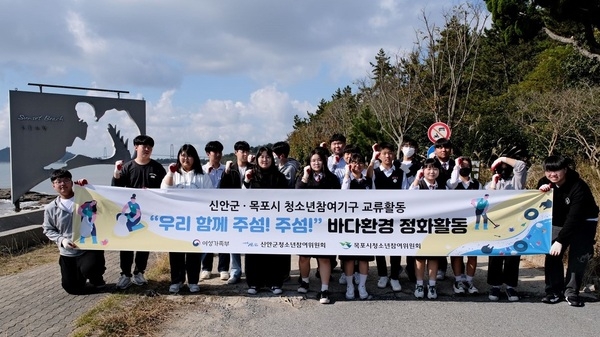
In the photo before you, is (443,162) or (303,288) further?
(443,162)

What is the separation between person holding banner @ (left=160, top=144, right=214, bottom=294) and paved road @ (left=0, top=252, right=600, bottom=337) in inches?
11.0

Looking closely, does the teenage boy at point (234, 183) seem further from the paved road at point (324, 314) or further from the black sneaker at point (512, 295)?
the black sneaker at point (512, 295)

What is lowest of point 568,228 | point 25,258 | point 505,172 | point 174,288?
point 25,258

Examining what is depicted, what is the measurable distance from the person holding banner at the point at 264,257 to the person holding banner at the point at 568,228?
2821mm

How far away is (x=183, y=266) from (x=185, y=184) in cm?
92

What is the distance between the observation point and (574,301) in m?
4.46

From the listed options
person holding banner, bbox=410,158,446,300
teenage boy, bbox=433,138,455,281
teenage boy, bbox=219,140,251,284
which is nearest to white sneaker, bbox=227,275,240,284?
teenage boy, bbox=219,140,251,284

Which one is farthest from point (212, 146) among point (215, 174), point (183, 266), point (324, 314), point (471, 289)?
point (471, 289)

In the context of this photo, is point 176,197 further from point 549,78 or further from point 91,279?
point 549,78

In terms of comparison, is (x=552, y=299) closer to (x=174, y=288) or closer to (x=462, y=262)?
(x=462, y=262)

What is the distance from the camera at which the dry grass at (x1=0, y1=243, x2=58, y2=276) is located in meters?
6.13

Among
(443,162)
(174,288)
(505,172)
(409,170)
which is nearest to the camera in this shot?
(174,288)

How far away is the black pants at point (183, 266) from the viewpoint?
482 centimetres

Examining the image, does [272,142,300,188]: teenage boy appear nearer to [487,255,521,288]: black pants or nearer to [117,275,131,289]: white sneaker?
[117,275,131,289]: white sneaker
